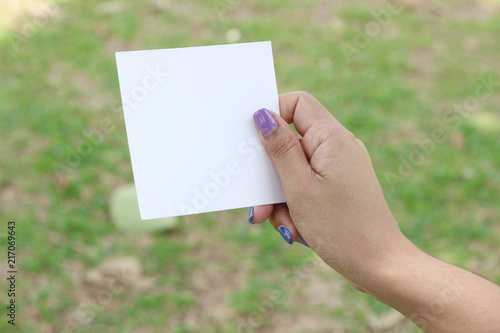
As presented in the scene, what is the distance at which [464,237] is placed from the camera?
→ 7.39 ft

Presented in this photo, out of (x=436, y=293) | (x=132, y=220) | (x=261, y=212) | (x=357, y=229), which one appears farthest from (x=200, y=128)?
(x=132, y=220)

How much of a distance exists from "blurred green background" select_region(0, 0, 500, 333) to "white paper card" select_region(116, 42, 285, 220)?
3.03 feet

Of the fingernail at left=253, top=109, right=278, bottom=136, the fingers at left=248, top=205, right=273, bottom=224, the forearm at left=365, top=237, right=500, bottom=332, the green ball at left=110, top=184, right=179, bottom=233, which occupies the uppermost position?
the fingernail at left=253, top=109, right=278, bottom=136

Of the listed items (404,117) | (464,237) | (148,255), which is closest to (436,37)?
(404,117)

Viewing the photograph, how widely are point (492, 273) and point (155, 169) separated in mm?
1640

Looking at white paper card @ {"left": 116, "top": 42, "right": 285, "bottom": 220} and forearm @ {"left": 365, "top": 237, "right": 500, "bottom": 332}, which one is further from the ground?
white paper card @ {"left": 116, "top": 42, "right": 285, "bottom": 220}

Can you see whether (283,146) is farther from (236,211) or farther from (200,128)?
(236,211)

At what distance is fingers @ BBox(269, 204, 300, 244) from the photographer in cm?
118

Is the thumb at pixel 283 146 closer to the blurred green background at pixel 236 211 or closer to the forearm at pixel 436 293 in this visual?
the forearm at pixel 436 293

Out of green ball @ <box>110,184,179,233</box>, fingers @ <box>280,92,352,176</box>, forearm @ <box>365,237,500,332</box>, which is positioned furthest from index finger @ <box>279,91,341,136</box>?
green ball @ <box>110,184,179,233</box>

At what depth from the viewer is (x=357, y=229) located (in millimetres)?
1073

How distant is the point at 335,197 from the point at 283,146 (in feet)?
0.50

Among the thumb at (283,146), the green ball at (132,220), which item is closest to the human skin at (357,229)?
the thumb at (283,146)

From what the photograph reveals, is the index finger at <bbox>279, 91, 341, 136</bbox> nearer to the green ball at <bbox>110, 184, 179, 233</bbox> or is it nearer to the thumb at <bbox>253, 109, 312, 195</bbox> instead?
the thumb at <bbox>253, 109, 312, 195</bbox>
